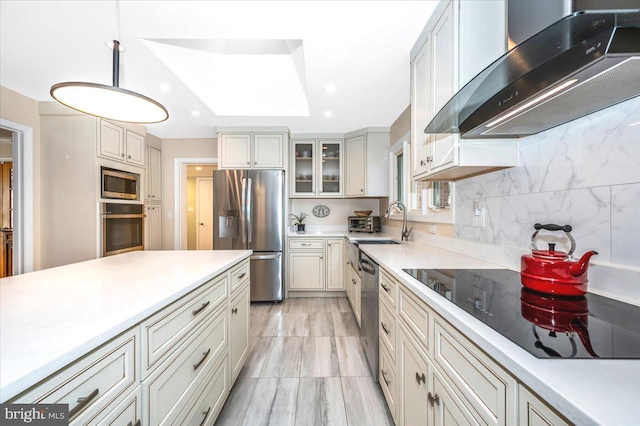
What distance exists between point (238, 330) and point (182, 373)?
71cm

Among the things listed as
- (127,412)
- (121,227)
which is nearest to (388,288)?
(127,412)

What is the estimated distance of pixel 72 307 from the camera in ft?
2.59

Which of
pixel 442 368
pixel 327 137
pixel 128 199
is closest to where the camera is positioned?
pixel 442 368

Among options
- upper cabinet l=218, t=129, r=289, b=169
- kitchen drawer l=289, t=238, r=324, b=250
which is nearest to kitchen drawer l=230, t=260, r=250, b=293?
kitchen drawer l=289, t=238, r=324, b=250

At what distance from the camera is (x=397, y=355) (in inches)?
52.2

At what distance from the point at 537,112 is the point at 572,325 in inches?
29.5

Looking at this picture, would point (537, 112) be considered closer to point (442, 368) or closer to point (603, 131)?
point (603, 131)

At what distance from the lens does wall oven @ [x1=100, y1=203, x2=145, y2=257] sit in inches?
117

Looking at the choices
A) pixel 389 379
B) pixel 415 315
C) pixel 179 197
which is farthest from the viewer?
pixel 179 197

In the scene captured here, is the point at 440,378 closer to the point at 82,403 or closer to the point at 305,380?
the point at 82,403

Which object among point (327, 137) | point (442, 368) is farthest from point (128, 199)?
point (442, 368)

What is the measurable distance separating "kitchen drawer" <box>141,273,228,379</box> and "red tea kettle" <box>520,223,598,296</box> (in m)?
1.37

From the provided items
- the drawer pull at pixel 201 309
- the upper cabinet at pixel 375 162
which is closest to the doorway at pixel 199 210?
the upper cabinet at pixel 375 162

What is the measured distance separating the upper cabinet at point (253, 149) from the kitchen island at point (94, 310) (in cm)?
234
